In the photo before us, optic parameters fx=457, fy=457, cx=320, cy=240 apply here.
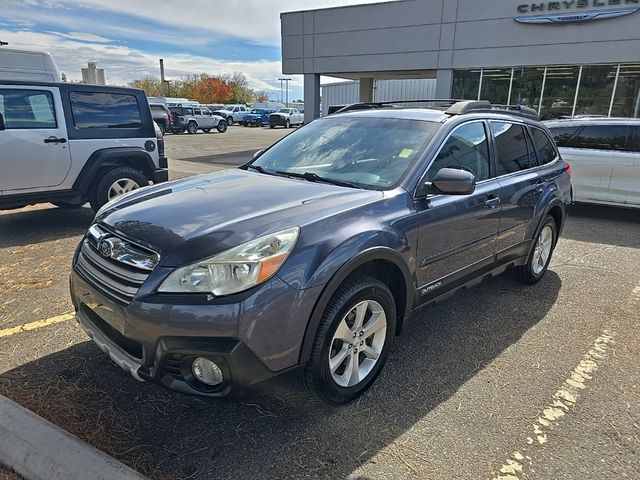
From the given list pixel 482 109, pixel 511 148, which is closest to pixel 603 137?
pixel 511 148

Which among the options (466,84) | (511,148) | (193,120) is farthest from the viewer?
(193,120)

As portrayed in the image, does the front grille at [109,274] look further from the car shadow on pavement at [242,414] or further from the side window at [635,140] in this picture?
the side window at [635,140]

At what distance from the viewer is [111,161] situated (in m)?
6.58

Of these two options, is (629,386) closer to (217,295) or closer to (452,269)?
(452,269)

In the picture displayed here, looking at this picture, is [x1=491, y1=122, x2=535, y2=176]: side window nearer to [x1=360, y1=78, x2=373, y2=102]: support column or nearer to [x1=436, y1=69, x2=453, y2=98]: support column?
[x1=436, y1=69, x2=453, y2=98]: support column

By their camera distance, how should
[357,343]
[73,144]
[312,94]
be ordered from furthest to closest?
[312,94], [73,144], [357,343]

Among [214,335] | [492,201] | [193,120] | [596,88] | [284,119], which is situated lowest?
[284,119]

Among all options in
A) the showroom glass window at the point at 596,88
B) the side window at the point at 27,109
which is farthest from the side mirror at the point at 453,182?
the showroom glass window at the point at 596,88

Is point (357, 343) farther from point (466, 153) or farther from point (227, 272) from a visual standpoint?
point (466, 153)

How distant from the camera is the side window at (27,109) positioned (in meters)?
5.70

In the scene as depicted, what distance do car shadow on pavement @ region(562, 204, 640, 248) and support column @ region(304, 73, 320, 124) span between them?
569 inches

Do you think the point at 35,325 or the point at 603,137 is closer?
the point at 35,325

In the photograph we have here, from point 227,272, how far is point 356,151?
1635mm

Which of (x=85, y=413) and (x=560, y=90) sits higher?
(x=560, y=90)
